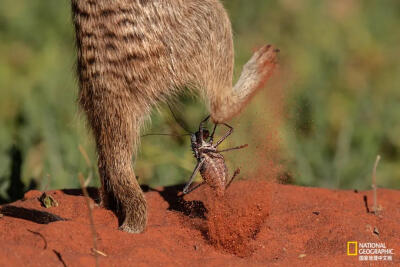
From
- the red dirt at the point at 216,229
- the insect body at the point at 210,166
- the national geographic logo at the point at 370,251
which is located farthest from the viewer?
the insect body at the point at 210,166

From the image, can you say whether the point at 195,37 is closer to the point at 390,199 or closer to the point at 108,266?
the point at 108,266

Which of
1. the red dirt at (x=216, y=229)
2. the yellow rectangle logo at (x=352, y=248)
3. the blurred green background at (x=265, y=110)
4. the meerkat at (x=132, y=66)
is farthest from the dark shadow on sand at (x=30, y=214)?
the yellow rectangle logo at (x=352, y=248)

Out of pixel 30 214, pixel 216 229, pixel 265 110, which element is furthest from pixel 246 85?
pixel 30 214

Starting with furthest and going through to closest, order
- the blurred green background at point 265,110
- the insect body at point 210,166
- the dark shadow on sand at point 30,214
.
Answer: the blurred green background at point 265,110
the insect body at point 210,166
the dark shadow on sand at point 30,214

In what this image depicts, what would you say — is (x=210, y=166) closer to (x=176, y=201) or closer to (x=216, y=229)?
(x=216, y=229)

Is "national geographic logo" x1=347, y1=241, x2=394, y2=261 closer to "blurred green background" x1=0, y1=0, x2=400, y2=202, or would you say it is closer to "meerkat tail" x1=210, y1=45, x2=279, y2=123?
"blurred green background" x1=0, y1=0, x2=400, y2=202

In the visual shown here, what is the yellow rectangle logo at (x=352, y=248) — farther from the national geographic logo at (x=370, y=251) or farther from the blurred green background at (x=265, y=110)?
the blurred green background at (x=265, y=110)

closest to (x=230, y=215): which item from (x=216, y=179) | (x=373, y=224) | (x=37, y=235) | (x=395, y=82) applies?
(x=216, y=179)
